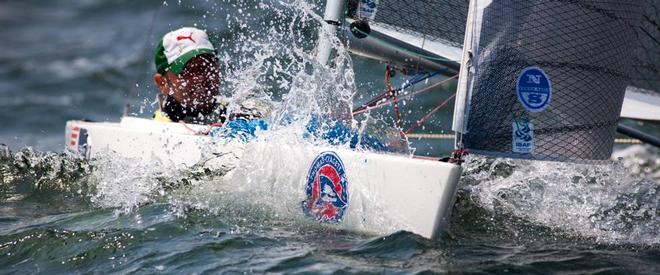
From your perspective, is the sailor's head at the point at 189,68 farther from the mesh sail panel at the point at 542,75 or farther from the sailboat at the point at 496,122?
the mesh sail panel at the point at 542,75

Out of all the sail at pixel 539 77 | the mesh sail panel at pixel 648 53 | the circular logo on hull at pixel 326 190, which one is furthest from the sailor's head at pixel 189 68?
the mesh sail panel at pixel 648 53

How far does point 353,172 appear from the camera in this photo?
3.43 metres

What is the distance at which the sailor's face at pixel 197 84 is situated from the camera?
178 inches

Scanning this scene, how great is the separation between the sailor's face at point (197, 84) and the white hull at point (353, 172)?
19cm

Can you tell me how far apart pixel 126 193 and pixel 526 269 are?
181cm

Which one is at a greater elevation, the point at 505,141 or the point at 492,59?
the point at 492,59

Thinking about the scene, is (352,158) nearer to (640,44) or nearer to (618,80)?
(618,80)

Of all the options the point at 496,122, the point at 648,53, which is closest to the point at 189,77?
the point at 496,122

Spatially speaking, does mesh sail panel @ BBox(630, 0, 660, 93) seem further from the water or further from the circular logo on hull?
the circular logo on hull

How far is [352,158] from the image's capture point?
3.45m

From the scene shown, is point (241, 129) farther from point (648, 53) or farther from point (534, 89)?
point (648, 53)

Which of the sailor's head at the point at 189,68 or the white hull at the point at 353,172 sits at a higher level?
the sailor's head at the point at 189,68

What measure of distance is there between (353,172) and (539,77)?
29.7 inches

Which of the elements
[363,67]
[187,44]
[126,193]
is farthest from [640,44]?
[126,193]
